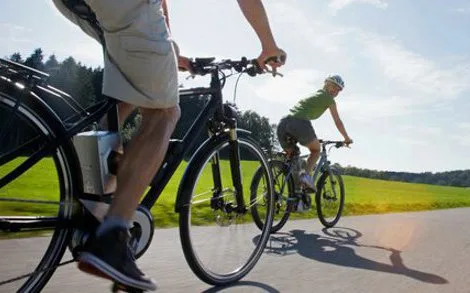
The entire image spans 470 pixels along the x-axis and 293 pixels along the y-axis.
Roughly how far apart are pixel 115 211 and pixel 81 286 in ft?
3.35

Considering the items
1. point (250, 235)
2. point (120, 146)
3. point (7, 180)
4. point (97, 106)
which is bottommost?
point (250, 235)

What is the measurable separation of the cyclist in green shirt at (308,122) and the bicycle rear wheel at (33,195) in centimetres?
510

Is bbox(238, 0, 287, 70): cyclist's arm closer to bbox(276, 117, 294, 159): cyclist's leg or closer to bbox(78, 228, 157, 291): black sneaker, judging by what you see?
bbox(78, 228, 157, 291): black sneaker

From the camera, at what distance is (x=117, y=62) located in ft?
7.95

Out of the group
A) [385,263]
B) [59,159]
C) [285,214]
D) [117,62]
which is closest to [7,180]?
[59,159]

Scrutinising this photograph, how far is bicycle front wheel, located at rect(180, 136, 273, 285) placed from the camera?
10.9ft

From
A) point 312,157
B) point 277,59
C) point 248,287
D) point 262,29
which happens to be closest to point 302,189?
point 312,157

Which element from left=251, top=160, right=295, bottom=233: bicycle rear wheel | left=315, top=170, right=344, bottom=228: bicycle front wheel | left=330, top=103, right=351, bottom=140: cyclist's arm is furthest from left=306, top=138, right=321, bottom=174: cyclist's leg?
left=251, top=160, right=295, bottom=233: bicycle rear wheel

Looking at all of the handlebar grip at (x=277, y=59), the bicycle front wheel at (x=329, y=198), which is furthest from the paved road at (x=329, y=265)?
the handlebar grip at (x=277, y=59)

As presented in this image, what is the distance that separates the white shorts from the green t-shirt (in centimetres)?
534

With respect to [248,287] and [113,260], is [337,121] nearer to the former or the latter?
[248,287]

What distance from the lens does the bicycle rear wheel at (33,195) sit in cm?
233

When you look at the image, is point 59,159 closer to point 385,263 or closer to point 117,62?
point 117,62

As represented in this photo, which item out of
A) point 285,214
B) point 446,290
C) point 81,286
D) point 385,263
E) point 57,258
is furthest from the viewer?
point 285,214
